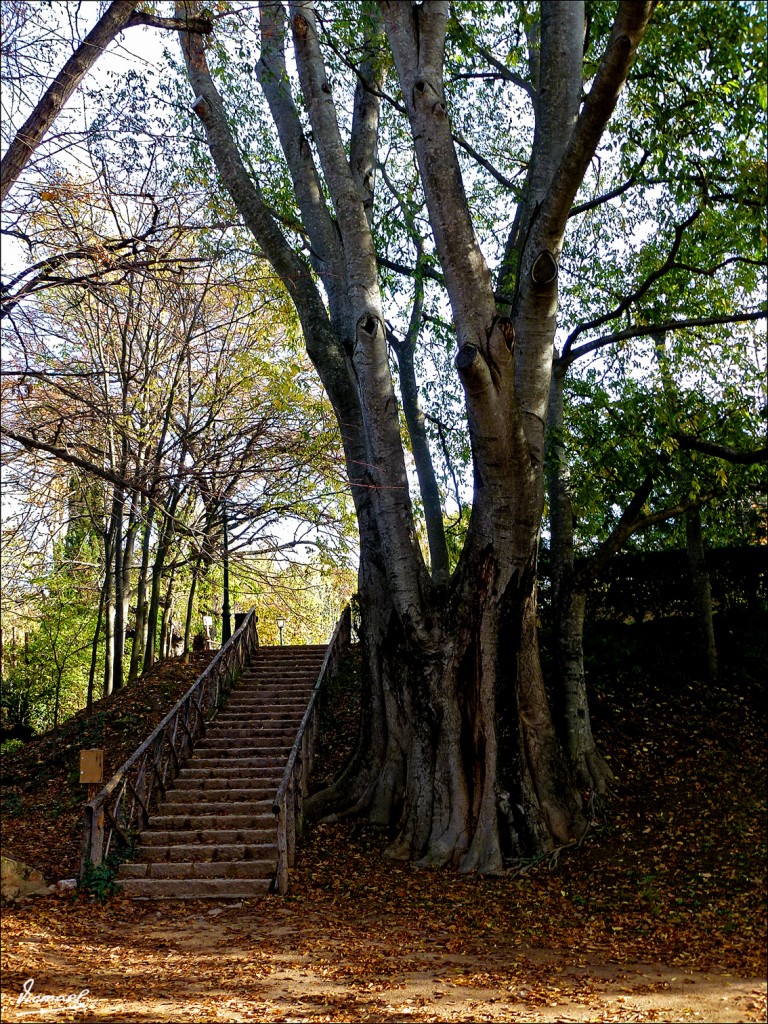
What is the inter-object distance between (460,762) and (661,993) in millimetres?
4106

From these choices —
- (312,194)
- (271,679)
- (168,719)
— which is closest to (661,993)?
(168,719)

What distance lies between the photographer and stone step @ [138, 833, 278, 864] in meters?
10.1

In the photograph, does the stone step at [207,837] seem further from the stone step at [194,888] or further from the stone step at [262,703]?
the stone step at [262,703]

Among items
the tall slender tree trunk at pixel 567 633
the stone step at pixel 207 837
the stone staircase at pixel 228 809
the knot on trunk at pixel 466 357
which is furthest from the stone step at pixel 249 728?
A: the knot on trunk at pixel 466 357

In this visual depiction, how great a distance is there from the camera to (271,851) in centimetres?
1020

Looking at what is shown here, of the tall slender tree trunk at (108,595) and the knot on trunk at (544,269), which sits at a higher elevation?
the knot on trunk at (544,269)

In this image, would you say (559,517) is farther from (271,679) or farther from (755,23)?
(271,679)

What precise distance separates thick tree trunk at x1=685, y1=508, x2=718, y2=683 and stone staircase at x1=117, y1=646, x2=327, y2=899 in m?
6.38

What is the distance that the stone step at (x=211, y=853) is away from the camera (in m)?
10.1

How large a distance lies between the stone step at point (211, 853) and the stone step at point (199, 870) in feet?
0.84

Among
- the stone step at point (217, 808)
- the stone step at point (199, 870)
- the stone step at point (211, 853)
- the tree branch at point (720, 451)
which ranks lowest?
the stone step at point (199, 870)

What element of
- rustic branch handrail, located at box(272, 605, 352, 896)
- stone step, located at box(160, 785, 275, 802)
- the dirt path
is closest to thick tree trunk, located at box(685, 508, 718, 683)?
rustic branch handrail, located at box(272, 605, 352, 896)

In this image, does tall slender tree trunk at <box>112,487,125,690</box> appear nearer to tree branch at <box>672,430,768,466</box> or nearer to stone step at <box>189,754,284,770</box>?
stone step at <box>189,754,284,770</box>

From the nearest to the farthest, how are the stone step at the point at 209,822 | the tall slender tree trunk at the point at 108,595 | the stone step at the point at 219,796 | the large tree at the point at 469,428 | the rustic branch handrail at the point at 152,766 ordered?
1. the large tree at the point at 469,428
2. the rustic branch handrail at the point at 152,766
3. the stone step at the point at 209,822
4. the stone step at the point at 219,796
5. the tall slender tree trunk at the point at 108,595
